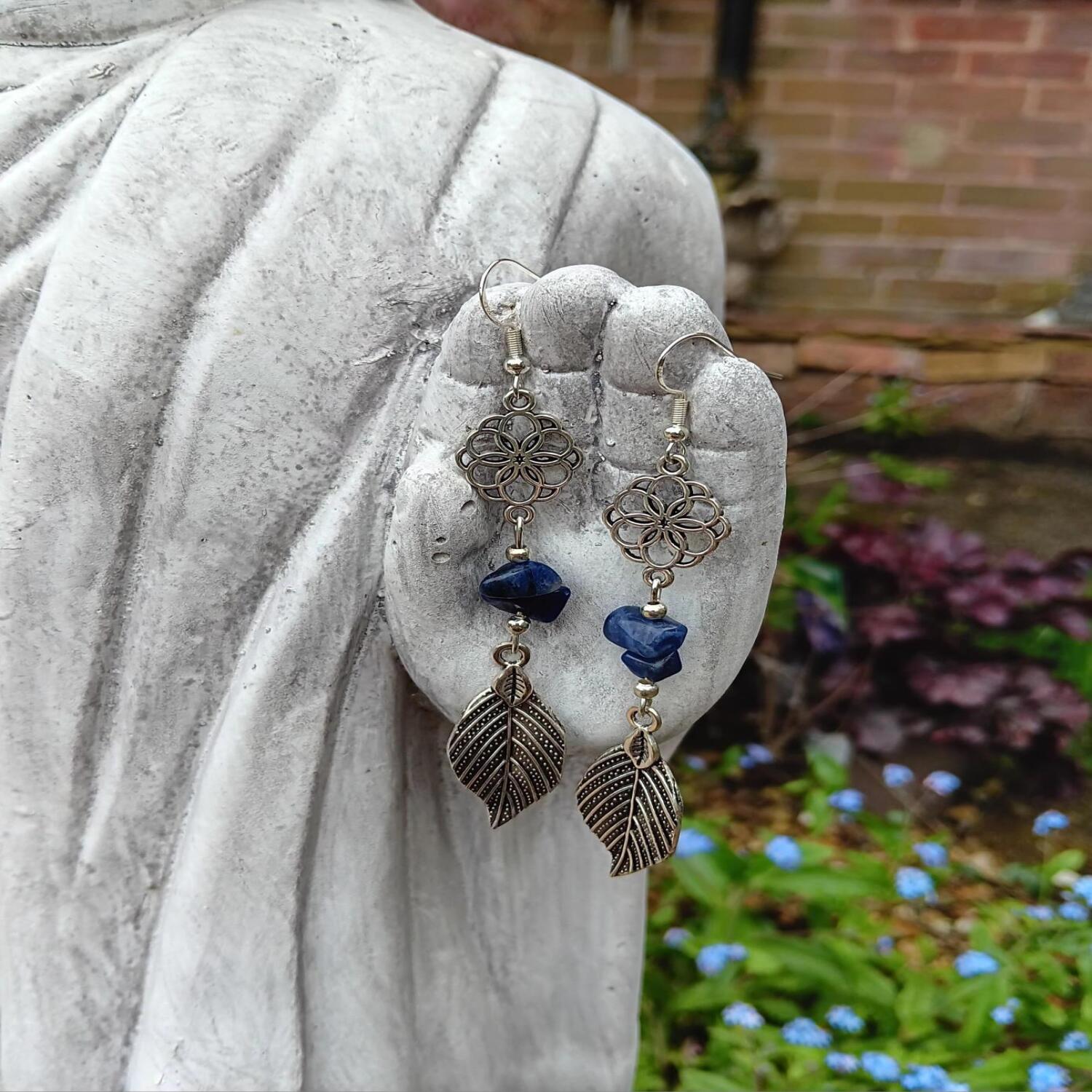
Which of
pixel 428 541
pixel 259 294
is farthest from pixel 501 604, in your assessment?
pixel 259 294

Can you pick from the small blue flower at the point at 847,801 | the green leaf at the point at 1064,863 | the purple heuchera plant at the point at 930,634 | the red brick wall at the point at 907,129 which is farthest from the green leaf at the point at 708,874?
the red brick wall at the point at 907,129

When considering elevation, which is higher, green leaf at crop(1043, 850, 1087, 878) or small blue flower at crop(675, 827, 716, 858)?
small blue flower at crop(675, 827, 716, 858)

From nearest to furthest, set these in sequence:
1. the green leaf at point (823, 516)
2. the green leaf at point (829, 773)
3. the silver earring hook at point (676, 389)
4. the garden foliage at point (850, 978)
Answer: the silver earring hook at point (676, 389) < the garden foliage at point (850, 978) < the green leaf at point (829, 773) < the green leaf at point (823, 516)

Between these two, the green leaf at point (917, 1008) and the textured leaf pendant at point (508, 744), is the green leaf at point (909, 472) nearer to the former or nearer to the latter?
the green leaf at point (917, 1008)

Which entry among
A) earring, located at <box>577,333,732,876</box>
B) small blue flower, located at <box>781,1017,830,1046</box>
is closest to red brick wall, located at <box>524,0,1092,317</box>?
small blue flower, located at <box>781,1017,830,1046</box>

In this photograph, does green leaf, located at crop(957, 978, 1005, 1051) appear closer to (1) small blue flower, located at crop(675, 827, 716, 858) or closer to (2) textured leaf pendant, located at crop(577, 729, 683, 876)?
(1) small blue flower, located at crop(675, 827, 716, 858)

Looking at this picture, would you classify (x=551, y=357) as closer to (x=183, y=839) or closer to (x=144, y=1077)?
(x=183, y=839)
